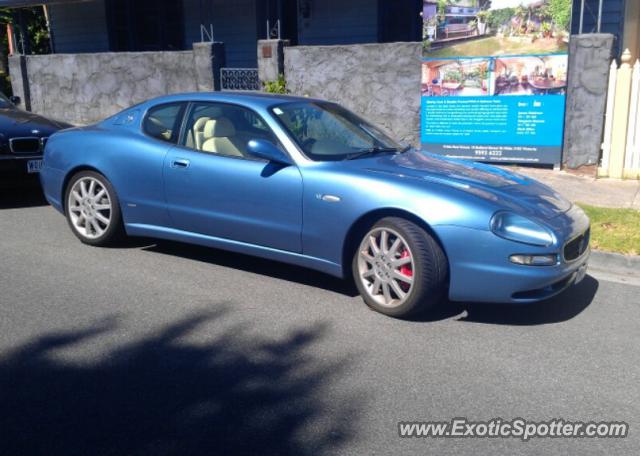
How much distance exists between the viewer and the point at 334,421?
3518 millimetres

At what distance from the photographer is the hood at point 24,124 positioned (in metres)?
8.26

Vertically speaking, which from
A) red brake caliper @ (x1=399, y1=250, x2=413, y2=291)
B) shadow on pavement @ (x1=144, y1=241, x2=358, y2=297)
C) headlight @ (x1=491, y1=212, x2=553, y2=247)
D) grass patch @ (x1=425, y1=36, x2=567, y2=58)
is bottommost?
shadow on pavement @ (x1=144, y1=241, x2=358, y2=297)

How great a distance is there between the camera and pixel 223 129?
19.3 feet

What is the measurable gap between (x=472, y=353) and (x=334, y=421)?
122 cm

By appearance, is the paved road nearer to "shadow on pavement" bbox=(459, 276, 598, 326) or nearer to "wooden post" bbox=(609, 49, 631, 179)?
"shadow on pavement" bbox=(459, 276, 598, 326)

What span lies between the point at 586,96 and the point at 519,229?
5860mm

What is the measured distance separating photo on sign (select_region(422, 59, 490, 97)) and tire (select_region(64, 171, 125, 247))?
20.1 ft

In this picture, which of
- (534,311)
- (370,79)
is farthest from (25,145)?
(534,311)

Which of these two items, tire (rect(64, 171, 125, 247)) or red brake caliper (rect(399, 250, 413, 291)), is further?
tire (rect(64, 171, 125, 247))

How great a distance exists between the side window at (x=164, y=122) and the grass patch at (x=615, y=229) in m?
3.82

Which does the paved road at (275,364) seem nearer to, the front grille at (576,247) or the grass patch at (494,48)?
the front grille at (576,247)

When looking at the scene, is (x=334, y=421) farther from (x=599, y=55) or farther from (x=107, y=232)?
(x=599, y=55)

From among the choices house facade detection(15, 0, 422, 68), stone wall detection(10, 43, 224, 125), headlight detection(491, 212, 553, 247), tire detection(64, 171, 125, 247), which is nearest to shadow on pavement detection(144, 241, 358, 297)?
tire detection(64, 171, 125, 247)

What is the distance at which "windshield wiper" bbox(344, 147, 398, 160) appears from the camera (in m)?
5.53
